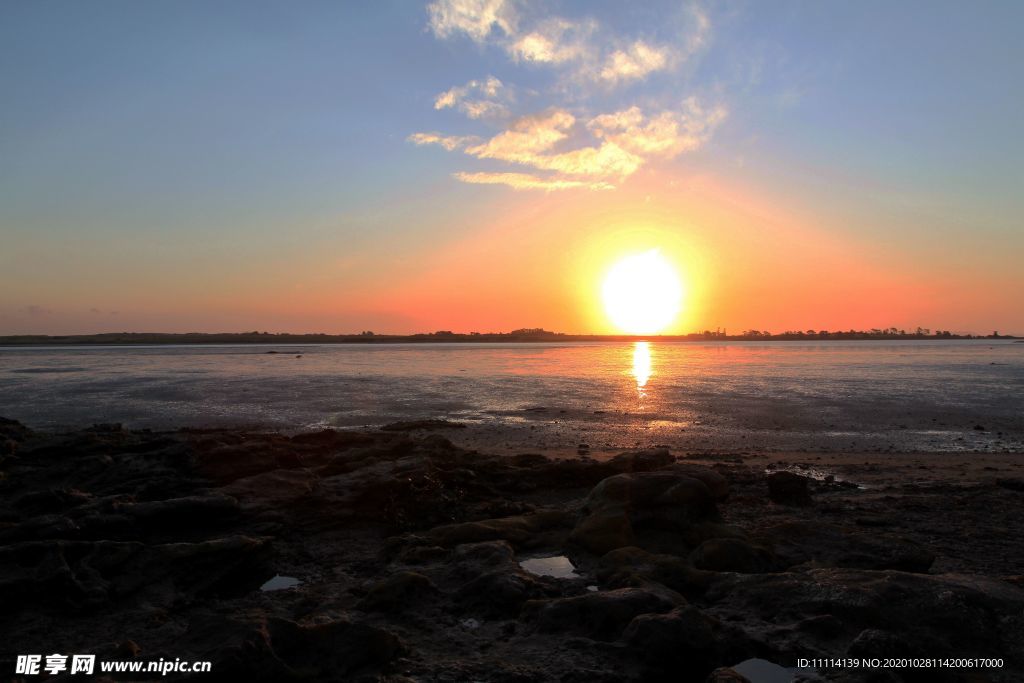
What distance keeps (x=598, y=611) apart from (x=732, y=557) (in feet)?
9.10

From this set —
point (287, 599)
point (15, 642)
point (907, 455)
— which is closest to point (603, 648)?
point (287, 599)

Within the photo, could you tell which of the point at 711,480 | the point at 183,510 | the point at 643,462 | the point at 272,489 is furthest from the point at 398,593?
the point at 643,462

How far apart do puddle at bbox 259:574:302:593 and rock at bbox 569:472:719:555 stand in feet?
14.1

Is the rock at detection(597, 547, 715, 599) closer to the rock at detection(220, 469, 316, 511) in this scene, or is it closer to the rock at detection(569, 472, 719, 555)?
the rock at detection(569, 472, 719, 555)

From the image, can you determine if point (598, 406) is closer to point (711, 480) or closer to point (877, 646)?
point (711, 480)

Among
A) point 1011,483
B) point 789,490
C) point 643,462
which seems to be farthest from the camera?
point 643,462

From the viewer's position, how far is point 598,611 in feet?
22.8

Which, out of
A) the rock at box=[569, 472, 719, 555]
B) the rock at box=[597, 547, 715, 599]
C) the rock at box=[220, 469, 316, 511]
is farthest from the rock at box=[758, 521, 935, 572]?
the rock at box=[220, 469, 316, 511]

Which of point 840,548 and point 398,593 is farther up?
point 840,548

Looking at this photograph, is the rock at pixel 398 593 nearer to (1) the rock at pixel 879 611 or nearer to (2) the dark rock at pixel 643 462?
(1) the rock at pixel 879 611

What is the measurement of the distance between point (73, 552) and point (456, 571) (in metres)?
5.30

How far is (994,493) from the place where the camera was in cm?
1302

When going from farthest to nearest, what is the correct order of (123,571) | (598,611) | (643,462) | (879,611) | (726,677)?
(643,462) < (123,571) < (598,611) < (879,611) < (726,677)

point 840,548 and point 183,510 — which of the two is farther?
point 183,510
